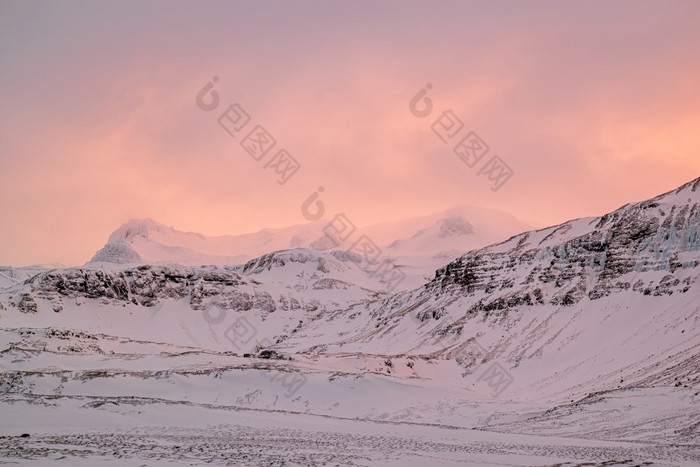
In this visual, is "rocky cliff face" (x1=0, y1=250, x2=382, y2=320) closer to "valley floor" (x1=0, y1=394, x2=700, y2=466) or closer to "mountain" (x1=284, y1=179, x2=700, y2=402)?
"mountain" (x1=284, y1=179, x2=700, y2=402)

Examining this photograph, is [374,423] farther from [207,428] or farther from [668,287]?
[668,287]

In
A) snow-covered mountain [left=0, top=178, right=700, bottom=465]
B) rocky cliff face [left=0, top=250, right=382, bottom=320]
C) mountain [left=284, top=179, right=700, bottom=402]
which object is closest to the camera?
snow-covered mountain [left=0, top=178, right=700, bottom=465]

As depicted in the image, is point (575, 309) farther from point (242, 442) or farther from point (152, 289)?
point (152, 289)

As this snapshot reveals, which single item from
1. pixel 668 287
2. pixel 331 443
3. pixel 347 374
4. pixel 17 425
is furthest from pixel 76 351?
pixel 668 287

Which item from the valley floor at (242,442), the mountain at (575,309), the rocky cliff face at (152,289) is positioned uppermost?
the rocky cliff face at (152,289)

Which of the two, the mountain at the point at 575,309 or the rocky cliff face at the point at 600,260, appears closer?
the mountain at the point at 575,309

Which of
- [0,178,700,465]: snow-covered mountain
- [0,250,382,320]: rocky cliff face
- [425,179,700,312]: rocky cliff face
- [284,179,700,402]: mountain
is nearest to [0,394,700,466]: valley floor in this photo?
[0,178,700,465]: snow-covered mountain

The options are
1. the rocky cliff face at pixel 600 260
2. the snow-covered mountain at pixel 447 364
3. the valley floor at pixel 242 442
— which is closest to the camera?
the valley floor at pixel 242 442

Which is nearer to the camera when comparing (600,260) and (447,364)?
(447,364)

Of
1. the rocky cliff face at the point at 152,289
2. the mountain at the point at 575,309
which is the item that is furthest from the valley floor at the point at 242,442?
the rocky cliff face at the point at 152,289

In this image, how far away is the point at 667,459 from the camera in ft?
81.0

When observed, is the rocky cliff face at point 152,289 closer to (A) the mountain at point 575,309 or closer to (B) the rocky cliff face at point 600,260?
(A) the mountain at point 575,309

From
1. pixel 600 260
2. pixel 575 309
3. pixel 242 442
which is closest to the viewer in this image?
pixel 242 442

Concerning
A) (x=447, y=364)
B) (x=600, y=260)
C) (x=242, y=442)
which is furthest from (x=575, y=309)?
(x=242, y=442)
